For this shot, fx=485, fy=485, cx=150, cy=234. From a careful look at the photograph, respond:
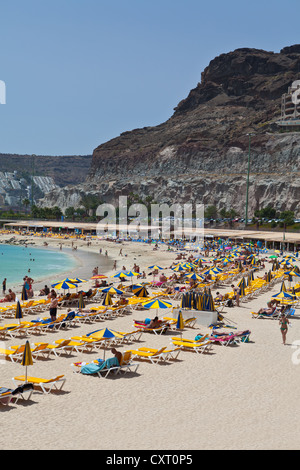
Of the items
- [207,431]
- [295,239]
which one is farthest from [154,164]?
→ [207,431]

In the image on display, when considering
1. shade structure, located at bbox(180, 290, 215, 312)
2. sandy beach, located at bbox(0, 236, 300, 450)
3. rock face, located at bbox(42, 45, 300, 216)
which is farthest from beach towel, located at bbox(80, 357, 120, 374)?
rock face, located at bbox(42, 45, 300, 216)

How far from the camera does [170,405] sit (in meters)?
9.71

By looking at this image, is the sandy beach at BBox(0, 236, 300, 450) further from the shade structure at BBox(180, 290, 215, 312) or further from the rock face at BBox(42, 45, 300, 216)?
the rock face at BBox(42, 45, 300, 216)

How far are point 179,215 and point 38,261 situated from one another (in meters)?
57.1

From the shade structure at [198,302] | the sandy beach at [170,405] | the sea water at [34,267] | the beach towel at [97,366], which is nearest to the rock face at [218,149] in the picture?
the sea water at [34,267]

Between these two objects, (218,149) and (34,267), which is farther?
(218,149)

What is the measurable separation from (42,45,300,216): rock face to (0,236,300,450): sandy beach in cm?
8080

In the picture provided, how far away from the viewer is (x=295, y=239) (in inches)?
2133

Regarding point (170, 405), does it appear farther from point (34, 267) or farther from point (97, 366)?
point (34, 267)

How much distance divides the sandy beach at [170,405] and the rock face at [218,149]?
265 feet

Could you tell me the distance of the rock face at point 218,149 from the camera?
101 metres

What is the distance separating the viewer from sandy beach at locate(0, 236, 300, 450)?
7.99 m

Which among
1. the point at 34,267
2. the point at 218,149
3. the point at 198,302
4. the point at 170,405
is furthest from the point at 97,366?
the point at 218,149

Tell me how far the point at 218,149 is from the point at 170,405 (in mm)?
111310
